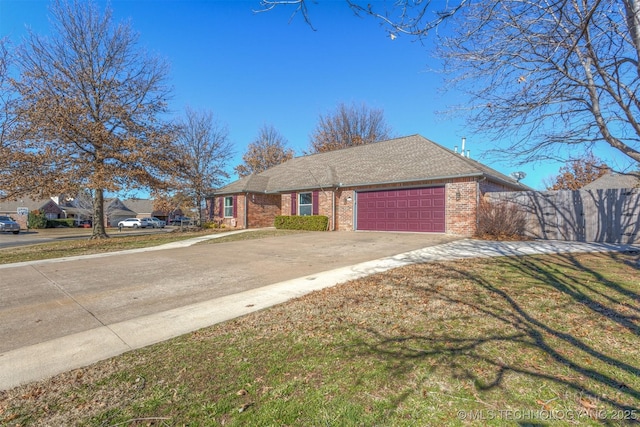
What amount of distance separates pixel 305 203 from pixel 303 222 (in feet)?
5.99

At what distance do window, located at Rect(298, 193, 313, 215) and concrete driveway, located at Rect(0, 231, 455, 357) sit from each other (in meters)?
8.17

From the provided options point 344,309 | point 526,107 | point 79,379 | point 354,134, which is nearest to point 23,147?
point 79,379

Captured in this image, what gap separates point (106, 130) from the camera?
15.7 meters

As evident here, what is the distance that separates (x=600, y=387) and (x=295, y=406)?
2405 millimetres

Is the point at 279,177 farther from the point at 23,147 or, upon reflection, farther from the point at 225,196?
the point at 23,147

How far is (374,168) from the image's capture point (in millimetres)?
17828

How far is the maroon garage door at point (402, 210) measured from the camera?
1442 cm

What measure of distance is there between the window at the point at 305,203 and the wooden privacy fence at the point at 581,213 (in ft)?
32.8

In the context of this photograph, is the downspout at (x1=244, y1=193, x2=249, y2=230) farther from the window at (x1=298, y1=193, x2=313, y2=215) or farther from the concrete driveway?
the concrete driveway

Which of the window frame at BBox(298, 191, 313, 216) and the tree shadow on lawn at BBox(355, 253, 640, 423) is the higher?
the window frame at BBox(298, 191, 313, 216)

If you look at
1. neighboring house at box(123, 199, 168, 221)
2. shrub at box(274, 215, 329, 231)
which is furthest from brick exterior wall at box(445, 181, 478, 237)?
neighboring house at box(123, 199, 168, 221)

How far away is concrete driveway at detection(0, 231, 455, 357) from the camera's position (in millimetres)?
4426

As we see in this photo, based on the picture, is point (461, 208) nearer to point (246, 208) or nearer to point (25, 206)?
point (246, 208)

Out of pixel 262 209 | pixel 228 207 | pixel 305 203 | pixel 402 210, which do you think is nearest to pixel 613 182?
pixel 402 210
